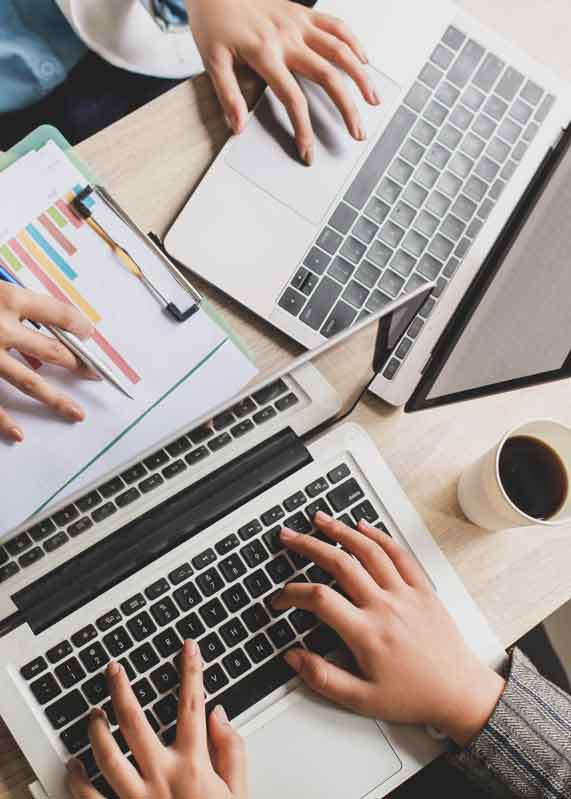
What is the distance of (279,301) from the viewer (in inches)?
26.8

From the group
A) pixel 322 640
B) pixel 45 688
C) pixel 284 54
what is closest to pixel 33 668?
pixel 45 688

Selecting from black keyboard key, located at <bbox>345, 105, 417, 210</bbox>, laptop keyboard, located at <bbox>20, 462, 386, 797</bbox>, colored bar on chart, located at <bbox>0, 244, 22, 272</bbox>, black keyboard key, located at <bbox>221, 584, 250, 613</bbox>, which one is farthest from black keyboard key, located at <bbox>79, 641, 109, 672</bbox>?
black keyboard key, located at <bbox>345, 105, 417, 210</bbox>

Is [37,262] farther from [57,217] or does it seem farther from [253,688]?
[253,688]

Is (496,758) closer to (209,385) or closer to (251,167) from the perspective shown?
(209,385)

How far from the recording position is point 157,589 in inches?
24.3

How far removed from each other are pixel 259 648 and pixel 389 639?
11 cm

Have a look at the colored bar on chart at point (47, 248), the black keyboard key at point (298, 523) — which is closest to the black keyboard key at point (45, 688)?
the black keyboard key at point (298, 523)

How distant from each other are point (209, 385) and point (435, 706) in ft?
1.10

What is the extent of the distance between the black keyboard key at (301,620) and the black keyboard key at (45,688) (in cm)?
19

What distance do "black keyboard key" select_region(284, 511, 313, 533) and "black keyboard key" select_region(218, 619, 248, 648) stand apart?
0.29 feet

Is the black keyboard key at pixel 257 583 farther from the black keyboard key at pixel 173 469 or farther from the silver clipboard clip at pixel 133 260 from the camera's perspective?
the silver clipboard clip at pixel 133 260

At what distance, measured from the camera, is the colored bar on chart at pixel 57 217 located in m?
0.66

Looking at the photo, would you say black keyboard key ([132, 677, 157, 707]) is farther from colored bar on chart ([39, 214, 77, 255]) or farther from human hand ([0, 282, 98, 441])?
colored bar on chart ([39, 214, 77, 255])

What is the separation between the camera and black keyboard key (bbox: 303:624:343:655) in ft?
2.09
